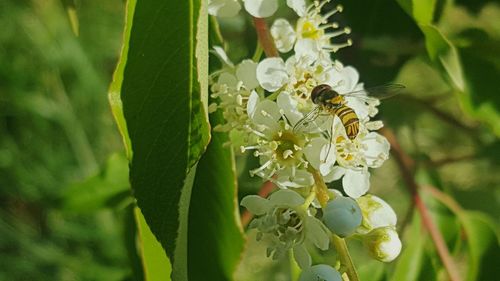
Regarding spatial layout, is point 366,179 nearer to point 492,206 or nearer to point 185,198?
point 185,198

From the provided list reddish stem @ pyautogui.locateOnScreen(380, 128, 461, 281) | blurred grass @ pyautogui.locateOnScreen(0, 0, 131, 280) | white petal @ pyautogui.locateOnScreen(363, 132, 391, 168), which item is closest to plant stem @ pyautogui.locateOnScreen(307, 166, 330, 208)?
white petal @ pyautogui.locateOnScreen(363, 132, 391, 168)

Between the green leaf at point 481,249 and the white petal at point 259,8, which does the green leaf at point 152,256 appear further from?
the green leaf at point 481,249

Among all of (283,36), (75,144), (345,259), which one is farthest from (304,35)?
(75,144)

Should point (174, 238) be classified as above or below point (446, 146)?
above

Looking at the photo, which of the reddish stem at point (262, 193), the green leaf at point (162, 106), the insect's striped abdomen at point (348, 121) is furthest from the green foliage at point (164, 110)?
the reddish stem at point (262, 193)

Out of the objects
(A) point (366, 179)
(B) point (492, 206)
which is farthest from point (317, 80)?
(B) point (492, 206)

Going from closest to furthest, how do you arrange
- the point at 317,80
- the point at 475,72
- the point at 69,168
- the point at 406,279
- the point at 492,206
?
the point at 317,80 → the point at 406,279 → the point at 475,72 → the point at 492,206 → the point at 69,168
